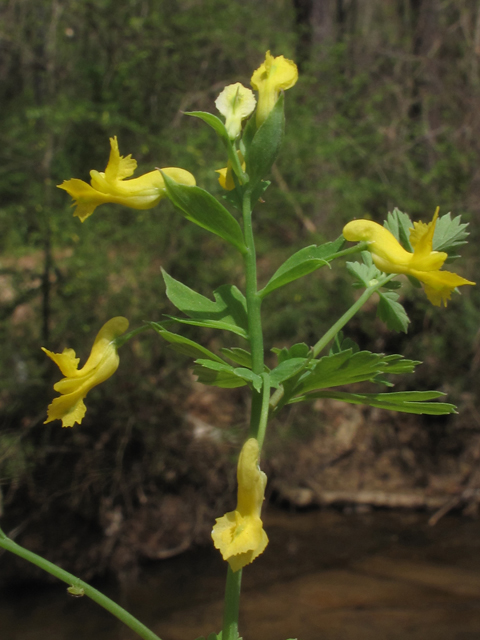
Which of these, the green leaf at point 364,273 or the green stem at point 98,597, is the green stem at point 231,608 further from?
the green leaf at point 364,273

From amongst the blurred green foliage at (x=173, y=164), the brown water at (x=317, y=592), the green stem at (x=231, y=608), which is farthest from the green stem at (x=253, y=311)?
the blurred green foliage at (x=173, y=164)

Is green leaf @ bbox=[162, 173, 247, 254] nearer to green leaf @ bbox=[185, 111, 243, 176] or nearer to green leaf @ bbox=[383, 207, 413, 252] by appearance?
green leaf @ bbox=[185, 111, 243, 176]

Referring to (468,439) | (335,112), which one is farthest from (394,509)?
(335,112)

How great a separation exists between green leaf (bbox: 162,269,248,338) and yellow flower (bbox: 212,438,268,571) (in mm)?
96

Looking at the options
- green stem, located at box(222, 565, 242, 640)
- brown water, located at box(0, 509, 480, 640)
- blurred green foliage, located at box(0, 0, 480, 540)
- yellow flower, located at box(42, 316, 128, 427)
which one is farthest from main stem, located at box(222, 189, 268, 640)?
blurred green foliage, located at box(0, 0, 480, 540)

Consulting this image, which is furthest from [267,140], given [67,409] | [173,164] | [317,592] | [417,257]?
[173,164]

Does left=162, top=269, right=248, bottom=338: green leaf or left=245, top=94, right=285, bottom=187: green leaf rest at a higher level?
left=245, top=94, right=285, bottom=187: green leaf

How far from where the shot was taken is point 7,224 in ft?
6.59

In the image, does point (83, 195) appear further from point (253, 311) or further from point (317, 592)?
point (317, 592)

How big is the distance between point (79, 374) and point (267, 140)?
0.22 metres

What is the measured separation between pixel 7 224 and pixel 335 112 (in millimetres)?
1402

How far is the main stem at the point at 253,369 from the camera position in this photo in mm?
385

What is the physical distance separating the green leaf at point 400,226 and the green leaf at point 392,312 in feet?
0.14

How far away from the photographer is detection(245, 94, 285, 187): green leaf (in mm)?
394
